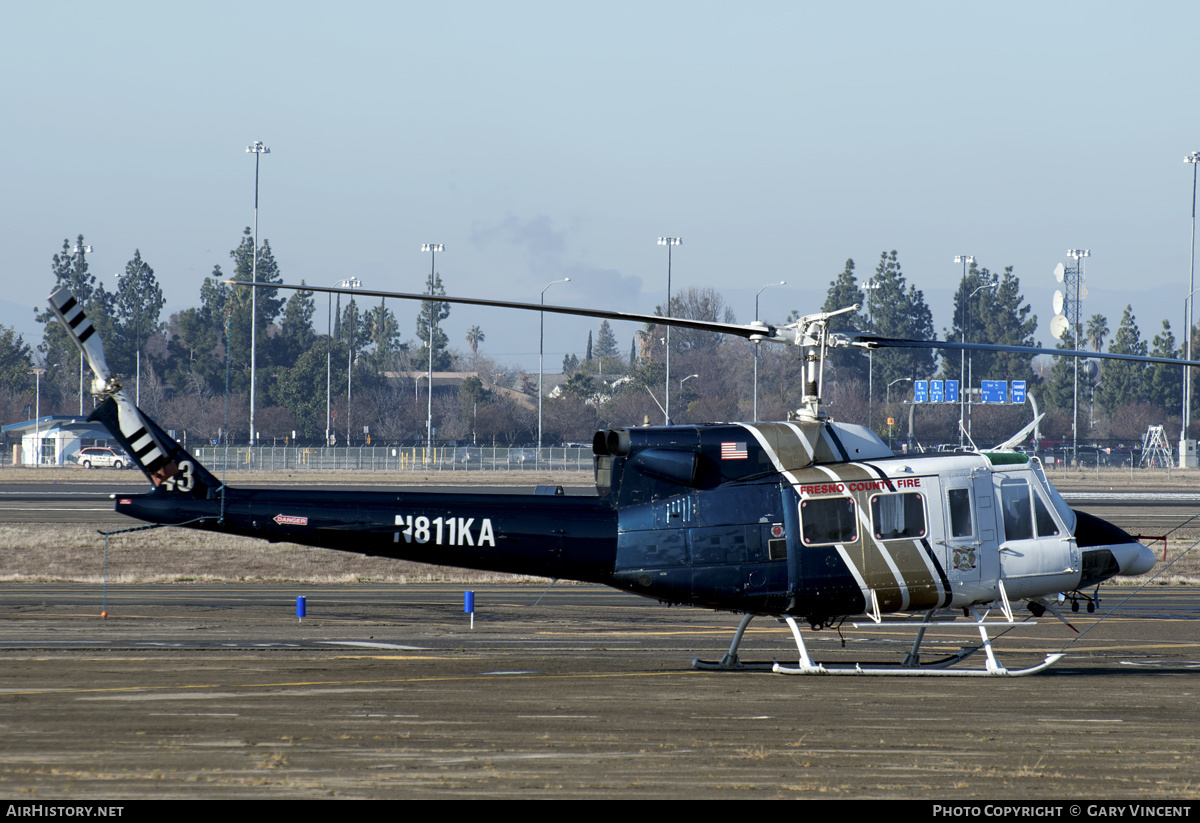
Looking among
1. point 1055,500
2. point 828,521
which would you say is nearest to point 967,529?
point 1055,500

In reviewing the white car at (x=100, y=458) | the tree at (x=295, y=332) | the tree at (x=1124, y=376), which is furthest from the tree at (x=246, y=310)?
the tree at (x=1124, y=376)

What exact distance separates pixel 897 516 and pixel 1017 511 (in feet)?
5.73

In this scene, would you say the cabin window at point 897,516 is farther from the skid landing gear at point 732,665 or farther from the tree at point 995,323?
the tree at point 995,323

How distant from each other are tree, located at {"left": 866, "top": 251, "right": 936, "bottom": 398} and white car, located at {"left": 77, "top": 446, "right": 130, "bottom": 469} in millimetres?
86979

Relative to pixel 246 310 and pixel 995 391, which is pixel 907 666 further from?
pixel 246 310

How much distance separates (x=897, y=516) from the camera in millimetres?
14766

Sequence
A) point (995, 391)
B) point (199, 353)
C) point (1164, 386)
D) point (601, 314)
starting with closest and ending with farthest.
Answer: point (601, 314) < point (995, 391) < point (1164, 386) < point (199, 353)

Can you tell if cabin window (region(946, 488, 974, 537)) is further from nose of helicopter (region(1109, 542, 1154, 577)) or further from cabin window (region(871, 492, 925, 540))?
nose of helicopter (region(1109, 542, 1154, 577))

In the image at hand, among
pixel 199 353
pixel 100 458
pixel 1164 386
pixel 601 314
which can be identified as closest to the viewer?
pixel 601 314

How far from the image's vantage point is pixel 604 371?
171125mm

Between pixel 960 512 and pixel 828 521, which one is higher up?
pixel 960 512

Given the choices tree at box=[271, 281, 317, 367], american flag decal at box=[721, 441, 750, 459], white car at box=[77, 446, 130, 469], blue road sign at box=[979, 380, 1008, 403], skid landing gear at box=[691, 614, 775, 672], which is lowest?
skid landing gear at box=[691, 614, 775, 672]

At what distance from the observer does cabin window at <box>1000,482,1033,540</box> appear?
15141mm

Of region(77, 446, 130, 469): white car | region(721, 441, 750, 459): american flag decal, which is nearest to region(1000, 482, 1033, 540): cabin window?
region(721, 441, 750, 459): american flag decal
